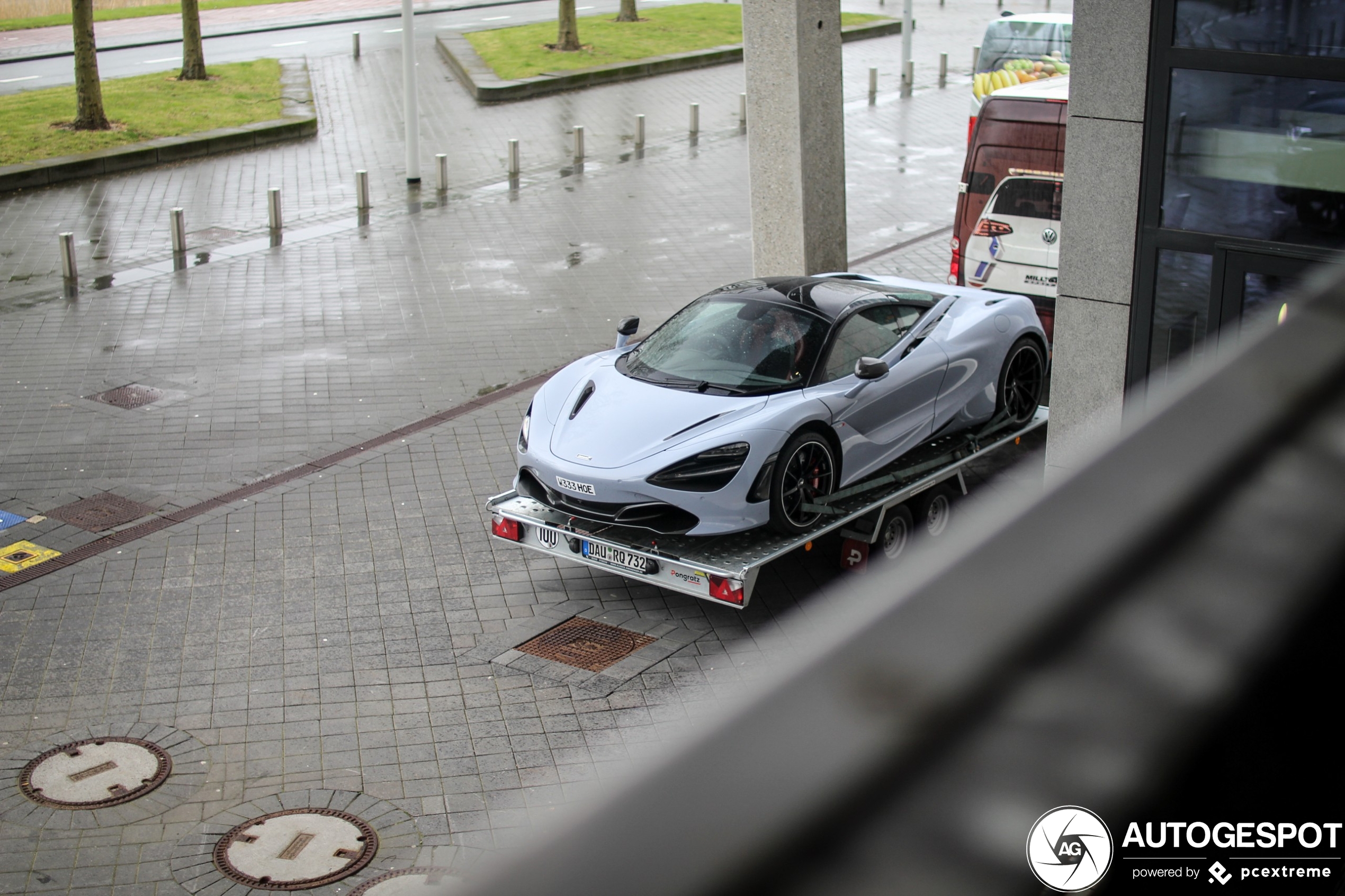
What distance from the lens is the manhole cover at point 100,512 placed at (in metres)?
10.3

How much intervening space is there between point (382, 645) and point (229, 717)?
109 centimetres

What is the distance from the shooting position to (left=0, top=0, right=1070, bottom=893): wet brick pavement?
23.6ft

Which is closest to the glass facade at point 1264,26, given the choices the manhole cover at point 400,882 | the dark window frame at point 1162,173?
the dark window frame at point 1162,173

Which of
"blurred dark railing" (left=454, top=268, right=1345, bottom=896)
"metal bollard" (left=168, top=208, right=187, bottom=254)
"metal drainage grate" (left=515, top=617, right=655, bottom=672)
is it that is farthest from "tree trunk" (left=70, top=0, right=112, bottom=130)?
"blurred dark railing" (left=454, top=268, right=1345, bottom=896)

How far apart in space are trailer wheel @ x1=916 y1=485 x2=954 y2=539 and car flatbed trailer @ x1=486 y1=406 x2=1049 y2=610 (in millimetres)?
96

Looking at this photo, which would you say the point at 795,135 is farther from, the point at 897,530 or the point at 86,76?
the point at 86,76

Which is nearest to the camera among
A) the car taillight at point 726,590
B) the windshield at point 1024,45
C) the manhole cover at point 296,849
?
the manhole cover at point 296,849

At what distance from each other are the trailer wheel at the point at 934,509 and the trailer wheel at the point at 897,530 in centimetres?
13

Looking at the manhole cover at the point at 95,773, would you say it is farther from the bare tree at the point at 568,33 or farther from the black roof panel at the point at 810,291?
the bare tree at the point at 568,33

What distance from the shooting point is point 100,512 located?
10.5m

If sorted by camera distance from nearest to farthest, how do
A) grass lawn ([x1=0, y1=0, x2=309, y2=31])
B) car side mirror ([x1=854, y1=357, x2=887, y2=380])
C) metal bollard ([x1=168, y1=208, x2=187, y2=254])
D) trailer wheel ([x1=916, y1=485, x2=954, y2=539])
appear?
car side mirror ([x1=854, y1=357, x2=887, y2=380])
trailer wheel ([x1=916, y1=485, x2=954, y2=539])
metal bollard ([x1=168, y1=208, x2=187, y2=254])
grass lawn ([x1=0, y1=0, x2=309, y2=31])

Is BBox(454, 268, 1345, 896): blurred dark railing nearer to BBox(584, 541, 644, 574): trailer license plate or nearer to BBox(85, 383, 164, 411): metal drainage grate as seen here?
BBox(584, 541, 644, 574): trailer license plate

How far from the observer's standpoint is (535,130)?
26.0 metres

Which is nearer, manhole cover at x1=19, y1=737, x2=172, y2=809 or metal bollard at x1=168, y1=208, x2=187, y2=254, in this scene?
manhole cover at x1=19, y1=737, x2=172, y2=809
